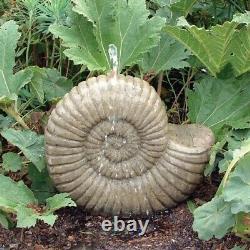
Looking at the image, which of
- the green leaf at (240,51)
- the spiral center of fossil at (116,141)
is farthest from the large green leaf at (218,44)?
the spiral center of fossil at (116,141)

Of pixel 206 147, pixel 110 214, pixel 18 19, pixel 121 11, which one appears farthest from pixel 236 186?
pixel 18 19

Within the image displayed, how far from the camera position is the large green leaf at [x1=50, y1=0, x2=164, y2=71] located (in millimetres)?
2230

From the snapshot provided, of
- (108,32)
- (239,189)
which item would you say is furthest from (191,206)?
(108,32)

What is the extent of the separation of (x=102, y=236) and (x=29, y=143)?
0.37m

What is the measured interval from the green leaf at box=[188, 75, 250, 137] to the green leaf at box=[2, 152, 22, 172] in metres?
0.59

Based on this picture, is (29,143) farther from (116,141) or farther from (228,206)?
(228,206)

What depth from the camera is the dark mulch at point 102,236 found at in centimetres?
210

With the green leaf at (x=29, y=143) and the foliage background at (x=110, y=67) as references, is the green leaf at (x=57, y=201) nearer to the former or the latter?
the foliage background at (x=110, y=67)

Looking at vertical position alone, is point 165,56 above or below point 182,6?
below

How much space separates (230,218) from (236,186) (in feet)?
0.33

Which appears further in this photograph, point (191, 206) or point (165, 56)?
point (165, 56)

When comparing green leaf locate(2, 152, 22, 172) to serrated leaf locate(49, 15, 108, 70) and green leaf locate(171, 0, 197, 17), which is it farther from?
green leaf locate(171, 0, 197, 17)

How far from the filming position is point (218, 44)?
2203 millimetres

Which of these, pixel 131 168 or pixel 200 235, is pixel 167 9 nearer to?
pixel 131 168
